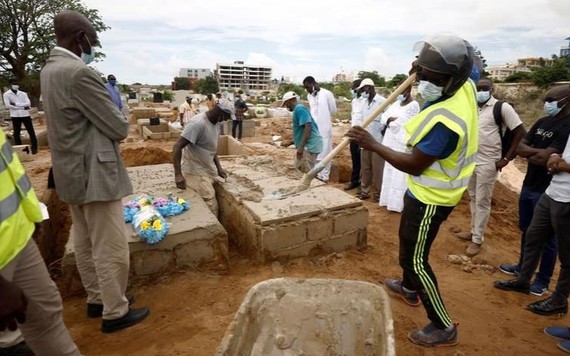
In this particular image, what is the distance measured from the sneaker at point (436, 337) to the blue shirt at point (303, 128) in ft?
12.0

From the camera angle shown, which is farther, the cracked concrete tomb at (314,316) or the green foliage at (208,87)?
the green foliage at (208,87)

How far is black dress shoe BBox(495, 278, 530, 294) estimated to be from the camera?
10.9 ft

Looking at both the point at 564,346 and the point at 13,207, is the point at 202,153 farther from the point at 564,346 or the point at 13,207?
the point at 564,346

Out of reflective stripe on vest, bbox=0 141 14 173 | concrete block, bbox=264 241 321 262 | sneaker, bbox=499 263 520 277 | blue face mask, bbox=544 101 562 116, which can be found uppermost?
blue face mask, bbox=544 101 562 116

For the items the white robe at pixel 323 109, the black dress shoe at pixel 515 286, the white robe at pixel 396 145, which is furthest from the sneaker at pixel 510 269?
the white robe at pixel 323 109

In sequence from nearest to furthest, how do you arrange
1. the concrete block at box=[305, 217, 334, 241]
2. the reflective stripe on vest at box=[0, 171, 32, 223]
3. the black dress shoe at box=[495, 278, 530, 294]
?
the reflective stripe on vest at box=[0, 171, 32, 223] < the black dress shoe at box=[495, 278, 530, 294] < the concrete block at box=[305, 217, 334, 241]

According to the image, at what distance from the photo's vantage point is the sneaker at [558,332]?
2686mm

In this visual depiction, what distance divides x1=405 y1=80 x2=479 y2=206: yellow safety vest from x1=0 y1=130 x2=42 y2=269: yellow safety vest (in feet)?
6.72

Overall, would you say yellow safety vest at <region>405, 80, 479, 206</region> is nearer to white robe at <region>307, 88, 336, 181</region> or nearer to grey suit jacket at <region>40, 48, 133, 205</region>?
grey suit jacket at <region>40, 48, 133, 205</region>

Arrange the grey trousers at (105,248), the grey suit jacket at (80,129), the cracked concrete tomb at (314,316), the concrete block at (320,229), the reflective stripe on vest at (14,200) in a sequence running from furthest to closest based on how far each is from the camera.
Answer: the concrete block at (320,229) < the grey trousers at (105,248) < the grey suit jacket at (80,129) < the cracked concrete tomb at (314,316) < the reflective stripe on vest at (14,200)

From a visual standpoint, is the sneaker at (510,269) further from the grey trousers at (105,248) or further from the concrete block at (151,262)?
the grey trousers at (105,248)

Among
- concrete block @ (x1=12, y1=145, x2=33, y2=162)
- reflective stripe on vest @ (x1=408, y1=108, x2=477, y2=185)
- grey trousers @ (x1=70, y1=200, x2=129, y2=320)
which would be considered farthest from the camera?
concrete block @ (x1=12, y1=145, x2=33, y2=162)

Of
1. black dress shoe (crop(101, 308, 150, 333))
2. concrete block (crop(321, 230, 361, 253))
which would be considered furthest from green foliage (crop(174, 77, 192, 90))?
black dress shoe (crop(101, 308, 150, 333))

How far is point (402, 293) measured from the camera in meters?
3.07
